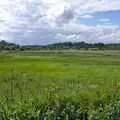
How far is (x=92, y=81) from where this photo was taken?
112 feet

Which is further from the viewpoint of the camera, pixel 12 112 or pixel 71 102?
pixel 71 102

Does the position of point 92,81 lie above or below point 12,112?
below

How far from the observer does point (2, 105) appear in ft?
35.2

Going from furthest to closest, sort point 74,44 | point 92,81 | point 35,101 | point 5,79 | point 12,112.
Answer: point 74,44 < point 92,81 < point 5,79 < point 35,101 < point 12,112

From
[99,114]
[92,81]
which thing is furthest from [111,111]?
[92,81]

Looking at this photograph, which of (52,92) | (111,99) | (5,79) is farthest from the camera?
(5,79)

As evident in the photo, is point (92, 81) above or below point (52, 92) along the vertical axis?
below

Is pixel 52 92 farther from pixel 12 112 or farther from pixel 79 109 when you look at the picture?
pixel 12 112

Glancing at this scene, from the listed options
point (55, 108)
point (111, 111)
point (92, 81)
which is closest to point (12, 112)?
point (55, 108)

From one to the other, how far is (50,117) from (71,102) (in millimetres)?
1720

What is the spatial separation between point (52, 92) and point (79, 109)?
1.11m

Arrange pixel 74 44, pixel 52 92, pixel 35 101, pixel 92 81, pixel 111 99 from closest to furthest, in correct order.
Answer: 1. pixel 35 101
2. pixel 52 92
3. pixel 111 99
4. pixel 92 81
5. pixel 74 44

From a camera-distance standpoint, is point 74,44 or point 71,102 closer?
point 71,102

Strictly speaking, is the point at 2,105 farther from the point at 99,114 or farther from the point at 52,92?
the point at 99,114
